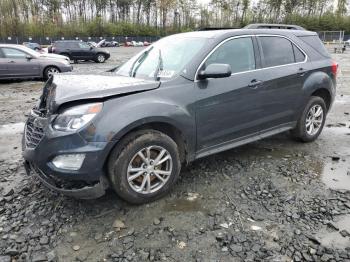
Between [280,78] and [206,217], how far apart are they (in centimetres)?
225

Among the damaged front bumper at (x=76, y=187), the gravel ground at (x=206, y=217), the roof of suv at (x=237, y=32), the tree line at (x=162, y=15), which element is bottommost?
the gravel ground at (x=206, y=217)

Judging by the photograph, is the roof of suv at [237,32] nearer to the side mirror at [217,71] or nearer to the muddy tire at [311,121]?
the side mirror at [217,71]

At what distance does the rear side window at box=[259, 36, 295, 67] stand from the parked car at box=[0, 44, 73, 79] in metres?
9.92

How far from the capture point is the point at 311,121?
5.25 meters

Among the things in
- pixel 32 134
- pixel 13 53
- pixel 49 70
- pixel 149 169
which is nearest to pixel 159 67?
pixel 149 169

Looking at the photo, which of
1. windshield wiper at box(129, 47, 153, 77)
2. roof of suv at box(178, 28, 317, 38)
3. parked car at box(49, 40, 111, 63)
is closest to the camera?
roof of suv at box(178, 28, 317, 38)

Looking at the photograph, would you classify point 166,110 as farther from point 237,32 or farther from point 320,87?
point 320,87

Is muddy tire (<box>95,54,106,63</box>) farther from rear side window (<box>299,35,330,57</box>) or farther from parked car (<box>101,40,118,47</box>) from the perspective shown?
parked car (<box>101,40,118,47</box>)

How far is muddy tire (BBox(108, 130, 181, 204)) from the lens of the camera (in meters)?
3.21

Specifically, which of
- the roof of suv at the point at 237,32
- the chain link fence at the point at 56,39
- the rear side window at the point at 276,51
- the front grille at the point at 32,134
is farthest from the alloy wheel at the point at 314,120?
the chain link fence at the point at 56,39

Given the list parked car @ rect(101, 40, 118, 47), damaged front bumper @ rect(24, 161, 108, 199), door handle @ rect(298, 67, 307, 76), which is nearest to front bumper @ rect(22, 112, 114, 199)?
damaged front bumper @ rect(24, 161, 108, 199)

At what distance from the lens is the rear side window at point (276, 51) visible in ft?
14.6

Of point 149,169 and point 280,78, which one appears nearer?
point 149,169

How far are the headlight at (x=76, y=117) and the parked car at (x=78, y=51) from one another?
21368 mm
